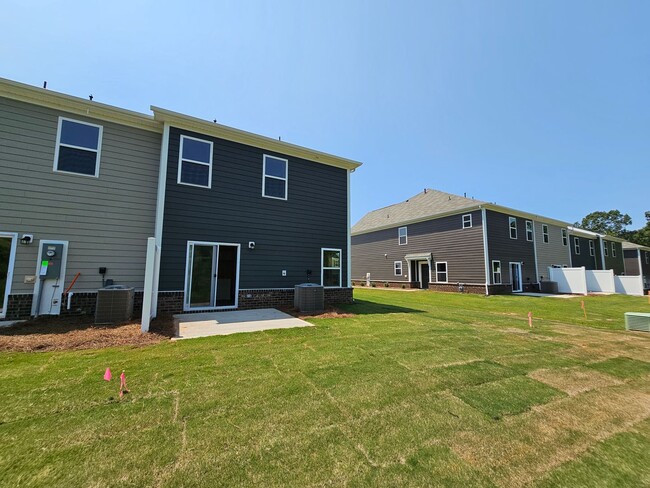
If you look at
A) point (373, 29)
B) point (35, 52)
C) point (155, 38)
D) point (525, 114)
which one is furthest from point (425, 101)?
point (35, 52)

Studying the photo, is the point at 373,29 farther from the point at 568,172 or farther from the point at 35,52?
the point at 568,172

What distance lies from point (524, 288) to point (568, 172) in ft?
35.5

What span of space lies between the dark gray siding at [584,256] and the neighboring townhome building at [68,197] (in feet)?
97.6

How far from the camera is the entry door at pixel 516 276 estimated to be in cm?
1752

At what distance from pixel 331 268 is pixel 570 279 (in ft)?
60.5

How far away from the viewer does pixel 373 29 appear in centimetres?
890

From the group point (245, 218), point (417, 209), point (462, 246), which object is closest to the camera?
point (245, 218)

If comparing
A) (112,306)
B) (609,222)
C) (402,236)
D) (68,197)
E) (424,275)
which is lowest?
(112,306)

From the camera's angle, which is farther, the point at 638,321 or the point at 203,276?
the point at 203,276

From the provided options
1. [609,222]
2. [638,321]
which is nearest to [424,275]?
[638,321]

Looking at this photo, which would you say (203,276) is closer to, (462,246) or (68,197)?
(68,197)

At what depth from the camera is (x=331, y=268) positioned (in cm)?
988

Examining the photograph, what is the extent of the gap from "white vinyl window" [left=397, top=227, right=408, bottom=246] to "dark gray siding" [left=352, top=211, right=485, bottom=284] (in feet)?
0.81

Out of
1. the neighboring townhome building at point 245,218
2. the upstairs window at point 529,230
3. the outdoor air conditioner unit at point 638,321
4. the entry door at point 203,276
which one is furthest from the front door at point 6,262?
the upstairs window at point 529,230
